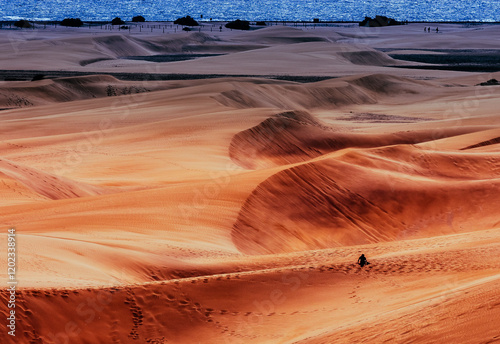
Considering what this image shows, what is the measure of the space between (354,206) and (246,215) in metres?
3.21

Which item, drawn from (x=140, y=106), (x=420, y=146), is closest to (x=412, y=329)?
(x=420, y=146)

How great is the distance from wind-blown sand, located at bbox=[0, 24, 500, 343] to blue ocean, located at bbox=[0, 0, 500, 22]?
103624 mm

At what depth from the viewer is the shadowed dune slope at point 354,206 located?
14297 millimetres

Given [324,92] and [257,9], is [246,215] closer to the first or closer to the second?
[324,92]

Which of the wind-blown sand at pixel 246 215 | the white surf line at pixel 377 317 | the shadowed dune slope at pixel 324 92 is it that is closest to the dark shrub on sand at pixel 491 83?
the shadowed dune slope at pixel 324 92

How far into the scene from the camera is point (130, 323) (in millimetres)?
8391

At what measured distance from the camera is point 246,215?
46.9 ft

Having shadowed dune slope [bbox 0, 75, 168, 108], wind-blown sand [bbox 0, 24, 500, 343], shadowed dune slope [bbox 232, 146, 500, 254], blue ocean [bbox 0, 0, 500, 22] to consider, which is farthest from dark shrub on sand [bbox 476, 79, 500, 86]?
blue ocean [bbox 0, 0, 500, 22]

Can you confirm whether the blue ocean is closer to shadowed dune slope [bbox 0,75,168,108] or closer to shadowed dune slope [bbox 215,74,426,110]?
shadowed dune slope [bbox 215,74,426,110]

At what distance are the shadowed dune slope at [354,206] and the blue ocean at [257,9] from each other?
117 meters

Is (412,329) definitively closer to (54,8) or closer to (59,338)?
(59,338)

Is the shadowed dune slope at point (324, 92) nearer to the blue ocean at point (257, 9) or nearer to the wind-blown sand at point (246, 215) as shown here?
the wind-blown sand at point (246, 215)

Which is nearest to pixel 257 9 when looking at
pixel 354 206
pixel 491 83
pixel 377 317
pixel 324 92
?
pixel 491 83

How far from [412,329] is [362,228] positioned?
9.06 meters
